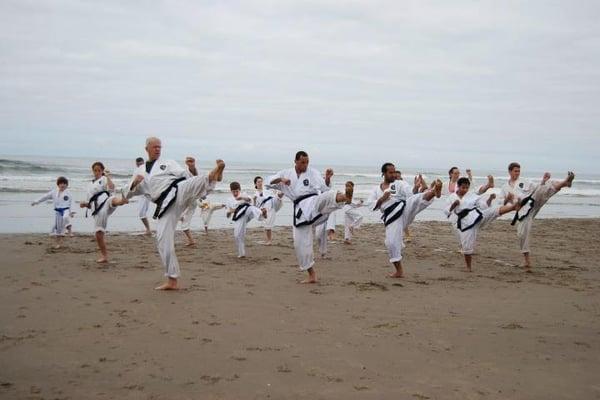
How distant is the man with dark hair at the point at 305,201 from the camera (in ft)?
27.9

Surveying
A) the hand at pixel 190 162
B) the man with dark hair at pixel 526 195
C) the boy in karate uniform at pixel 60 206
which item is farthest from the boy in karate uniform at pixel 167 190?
the man with dark hair at pixel 526 195

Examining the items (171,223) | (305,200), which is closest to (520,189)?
(305,200)

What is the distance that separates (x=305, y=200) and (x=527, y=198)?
458 cm

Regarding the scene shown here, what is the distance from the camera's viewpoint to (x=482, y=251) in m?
13.6

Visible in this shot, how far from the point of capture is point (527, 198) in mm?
10445

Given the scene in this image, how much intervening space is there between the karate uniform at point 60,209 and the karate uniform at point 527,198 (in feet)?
30.4

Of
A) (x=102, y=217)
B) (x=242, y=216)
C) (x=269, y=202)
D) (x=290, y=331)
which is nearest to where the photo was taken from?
(x=290, y=331)

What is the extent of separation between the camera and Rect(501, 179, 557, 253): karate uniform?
10438 mm

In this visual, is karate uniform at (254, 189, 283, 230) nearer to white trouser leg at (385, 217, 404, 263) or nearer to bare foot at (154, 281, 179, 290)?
white trouser leg at (385, 217, 404, 263)

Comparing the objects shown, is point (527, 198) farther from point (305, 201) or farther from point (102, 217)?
point (102, 217)

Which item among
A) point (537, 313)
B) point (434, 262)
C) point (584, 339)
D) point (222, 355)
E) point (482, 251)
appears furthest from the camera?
point (482, 251)

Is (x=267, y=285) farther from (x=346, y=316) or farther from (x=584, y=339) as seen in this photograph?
(x=584, y=339)

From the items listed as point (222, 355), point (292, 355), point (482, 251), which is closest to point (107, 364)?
point (222, 355)

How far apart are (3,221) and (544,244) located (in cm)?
1576
